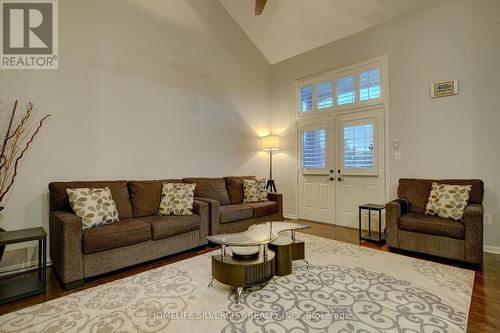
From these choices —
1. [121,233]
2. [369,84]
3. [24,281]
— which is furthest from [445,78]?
[24,281]

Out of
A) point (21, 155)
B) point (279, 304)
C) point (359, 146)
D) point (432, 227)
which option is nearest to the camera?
point (279, 304)

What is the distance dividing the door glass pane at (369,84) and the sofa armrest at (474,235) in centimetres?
218

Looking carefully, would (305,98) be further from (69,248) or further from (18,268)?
(18,268)

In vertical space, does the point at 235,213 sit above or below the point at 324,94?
below

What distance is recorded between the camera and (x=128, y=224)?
8.99 ft

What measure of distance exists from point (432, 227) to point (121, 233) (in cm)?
339

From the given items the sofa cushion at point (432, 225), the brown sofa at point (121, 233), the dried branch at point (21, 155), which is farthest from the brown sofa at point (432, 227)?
the dried branch at point (21, 155)

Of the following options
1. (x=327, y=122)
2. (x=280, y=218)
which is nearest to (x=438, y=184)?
(x=327, y=122)

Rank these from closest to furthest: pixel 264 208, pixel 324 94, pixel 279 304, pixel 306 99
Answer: pixel 279 304
pixel 264 208
pixel 324 94
pixel 306 99

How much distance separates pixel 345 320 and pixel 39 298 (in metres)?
2.47

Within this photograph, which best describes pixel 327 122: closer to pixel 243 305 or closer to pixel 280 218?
pixel 280 218

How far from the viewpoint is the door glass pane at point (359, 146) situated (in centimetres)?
418

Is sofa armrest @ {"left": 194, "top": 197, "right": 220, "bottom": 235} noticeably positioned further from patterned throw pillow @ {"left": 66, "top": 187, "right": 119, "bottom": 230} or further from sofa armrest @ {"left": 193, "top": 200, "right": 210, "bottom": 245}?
patterned throw pillow @ {"left": 66, "top": 187, "right": 119, "bottom": 230}

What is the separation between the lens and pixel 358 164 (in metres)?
4.31
